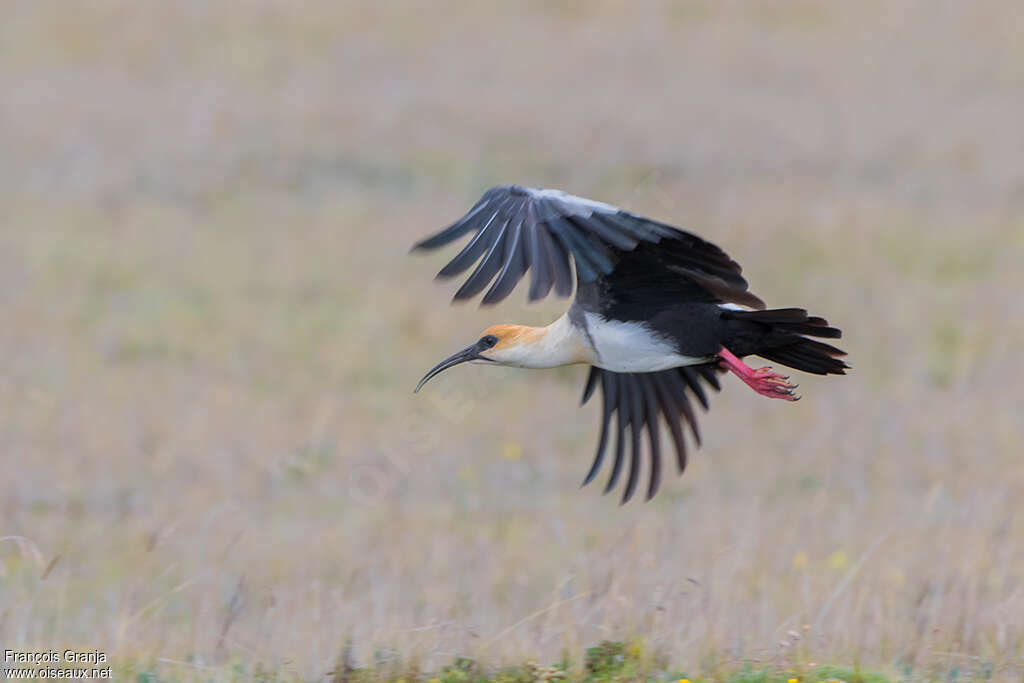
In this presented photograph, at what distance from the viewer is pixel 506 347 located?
18.8ft

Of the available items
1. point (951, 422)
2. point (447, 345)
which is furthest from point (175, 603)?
point (951, 422)

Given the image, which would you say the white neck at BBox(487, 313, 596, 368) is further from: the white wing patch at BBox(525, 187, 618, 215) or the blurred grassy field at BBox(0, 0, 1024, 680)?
the white wing patch at BBox(525, 187, 618, 215)

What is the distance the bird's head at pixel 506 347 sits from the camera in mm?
5672

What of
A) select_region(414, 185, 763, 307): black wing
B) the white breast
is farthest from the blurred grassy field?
select_region(414, 185, 763, 307): black wing

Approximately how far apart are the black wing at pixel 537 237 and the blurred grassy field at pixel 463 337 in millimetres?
1401

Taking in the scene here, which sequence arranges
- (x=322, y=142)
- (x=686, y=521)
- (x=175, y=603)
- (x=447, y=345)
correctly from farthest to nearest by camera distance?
(x=322, y=142), (x=447, y=345), (x=686, y=521), (x=175, y=603)

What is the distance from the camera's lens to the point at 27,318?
462 inches

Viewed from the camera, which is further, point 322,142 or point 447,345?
point 322,142

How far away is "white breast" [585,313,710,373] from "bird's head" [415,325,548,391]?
0.89 ft

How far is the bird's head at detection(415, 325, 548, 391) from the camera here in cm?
567

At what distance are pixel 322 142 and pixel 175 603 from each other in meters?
10.4

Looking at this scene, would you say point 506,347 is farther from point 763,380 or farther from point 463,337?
point 463,337

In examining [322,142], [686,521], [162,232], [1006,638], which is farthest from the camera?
[322,142]

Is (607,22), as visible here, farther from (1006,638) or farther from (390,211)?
(1006,638)
